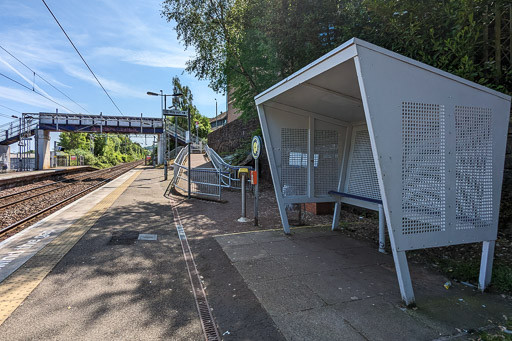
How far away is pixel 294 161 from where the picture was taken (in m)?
5.84

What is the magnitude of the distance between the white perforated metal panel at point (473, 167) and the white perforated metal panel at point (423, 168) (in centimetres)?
25

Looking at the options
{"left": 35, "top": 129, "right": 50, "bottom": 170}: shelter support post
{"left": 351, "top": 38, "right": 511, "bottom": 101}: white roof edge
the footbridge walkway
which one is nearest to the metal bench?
{"left": 351, "top": 38, "right": 511, "bottom": 101}: white roof edge

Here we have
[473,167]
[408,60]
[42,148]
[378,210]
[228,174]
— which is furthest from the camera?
[42,148]

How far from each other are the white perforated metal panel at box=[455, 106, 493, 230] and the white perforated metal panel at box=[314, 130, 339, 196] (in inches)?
114

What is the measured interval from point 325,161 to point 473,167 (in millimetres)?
2951

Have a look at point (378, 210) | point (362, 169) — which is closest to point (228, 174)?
point (362, 169)

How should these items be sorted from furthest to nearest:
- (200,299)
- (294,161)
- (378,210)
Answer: (294,161)
(378,210)
(200,299)

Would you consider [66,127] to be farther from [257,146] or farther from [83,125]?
[257,146]

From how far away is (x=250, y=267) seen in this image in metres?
3.95

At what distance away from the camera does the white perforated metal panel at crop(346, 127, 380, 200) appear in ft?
17.6

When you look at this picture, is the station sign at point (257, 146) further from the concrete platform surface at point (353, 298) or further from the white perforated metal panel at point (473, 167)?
the white perforated metal panel at point (473, 167)

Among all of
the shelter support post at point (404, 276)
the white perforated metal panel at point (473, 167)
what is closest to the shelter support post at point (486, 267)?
the white perforated metal panel at point (473, 167)

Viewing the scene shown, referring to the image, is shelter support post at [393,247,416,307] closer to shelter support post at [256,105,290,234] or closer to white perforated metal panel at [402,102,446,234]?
white perforated metal panel at [402,102,446,234]

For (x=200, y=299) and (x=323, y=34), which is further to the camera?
(x=323, y=34)
